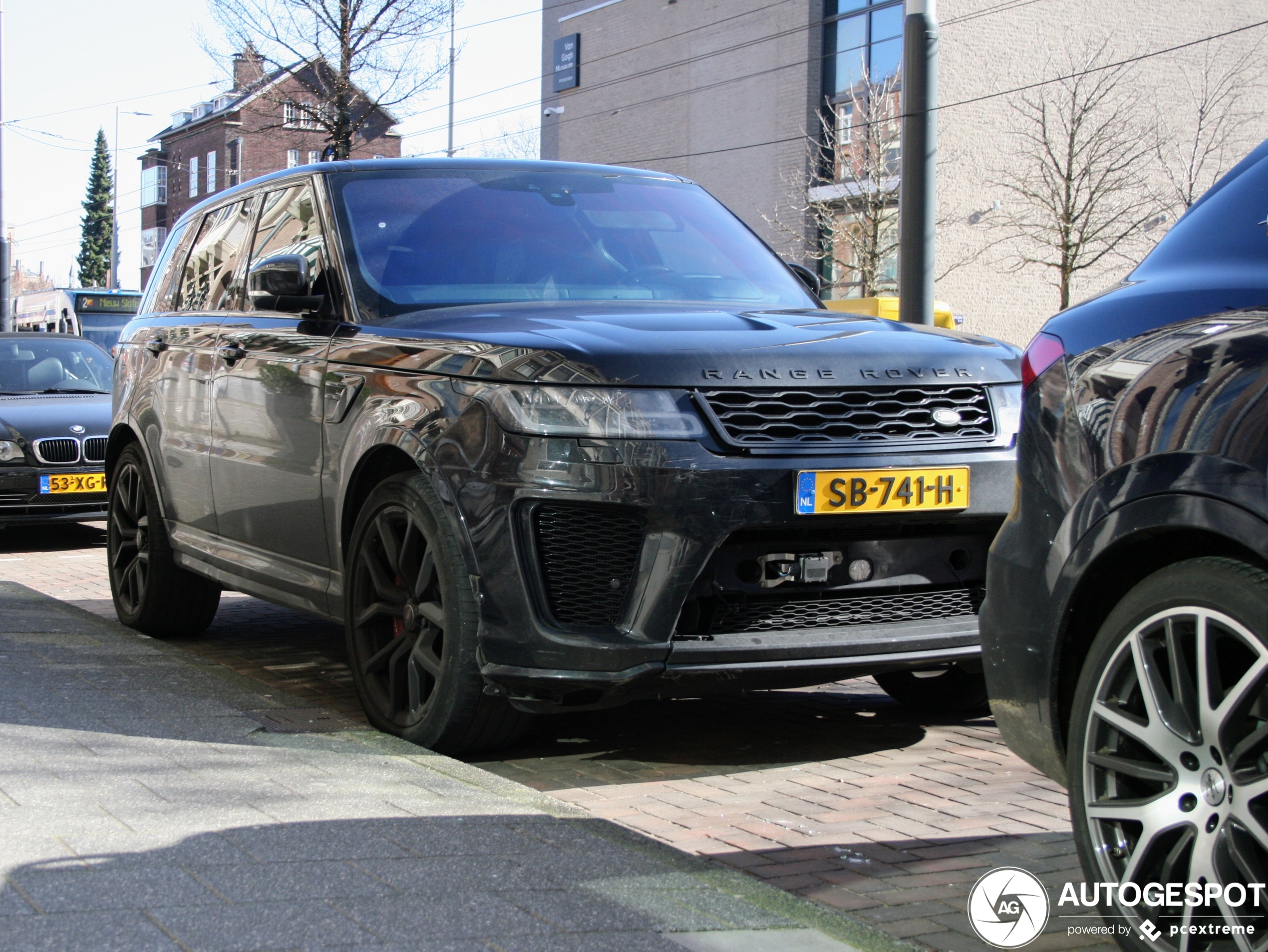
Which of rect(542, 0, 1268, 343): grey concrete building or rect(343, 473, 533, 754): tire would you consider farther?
rect(542, 0, 1268, 343): grey concrete building

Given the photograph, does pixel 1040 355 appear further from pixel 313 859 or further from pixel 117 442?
pixel 117 442

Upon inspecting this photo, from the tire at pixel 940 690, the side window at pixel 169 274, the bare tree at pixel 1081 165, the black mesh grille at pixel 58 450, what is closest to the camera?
the tire at pixel 940 690

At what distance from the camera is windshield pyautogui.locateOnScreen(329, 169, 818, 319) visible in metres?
5.36

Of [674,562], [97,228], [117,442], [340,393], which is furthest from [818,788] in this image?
[97,228]

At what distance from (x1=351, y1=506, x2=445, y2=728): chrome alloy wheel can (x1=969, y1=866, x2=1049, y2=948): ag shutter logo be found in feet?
5.83

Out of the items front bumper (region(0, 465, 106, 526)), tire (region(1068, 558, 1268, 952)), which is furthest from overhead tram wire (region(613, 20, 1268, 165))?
tire (region(1068, 558, 1268, 952))

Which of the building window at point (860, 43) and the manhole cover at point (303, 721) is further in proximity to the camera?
the building window at point (860, 43)

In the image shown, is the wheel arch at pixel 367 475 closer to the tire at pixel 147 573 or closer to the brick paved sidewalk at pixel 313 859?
the brick paved sidewalk at pixel 313 859

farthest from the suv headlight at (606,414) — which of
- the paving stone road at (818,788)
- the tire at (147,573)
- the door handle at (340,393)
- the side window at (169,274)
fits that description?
the side window at (169,274)

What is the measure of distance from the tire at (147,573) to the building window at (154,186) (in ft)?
271

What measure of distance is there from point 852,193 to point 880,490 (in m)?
32.9

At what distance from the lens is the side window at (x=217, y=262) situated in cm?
646

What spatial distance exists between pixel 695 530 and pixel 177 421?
3.20 meters

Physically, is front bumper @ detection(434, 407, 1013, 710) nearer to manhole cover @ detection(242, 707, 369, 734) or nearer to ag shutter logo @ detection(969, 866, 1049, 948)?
manhole cover @ detection(242, 707, 369, 734)
